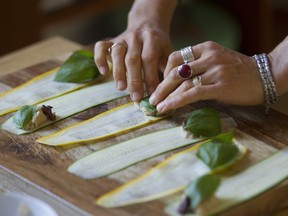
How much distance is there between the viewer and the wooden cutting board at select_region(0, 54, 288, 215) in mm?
1334

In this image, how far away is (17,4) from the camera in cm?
332

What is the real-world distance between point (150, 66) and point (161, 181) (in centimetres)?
47

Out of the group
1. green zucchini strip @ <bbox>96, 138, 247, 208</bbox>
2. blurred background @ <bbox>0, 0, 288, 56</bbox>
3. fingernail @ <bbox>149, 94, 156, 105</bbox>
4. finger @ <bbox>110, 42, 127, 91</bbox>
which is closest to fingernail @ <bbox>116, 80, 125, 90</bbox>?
finger @ <bbox>110, 42, 127, 91</bbox>

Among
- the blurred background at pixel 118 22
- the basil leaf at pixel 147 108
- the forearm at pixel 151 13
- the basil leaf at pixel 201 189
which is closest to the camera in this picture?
the basil leaf at pixel 201 189

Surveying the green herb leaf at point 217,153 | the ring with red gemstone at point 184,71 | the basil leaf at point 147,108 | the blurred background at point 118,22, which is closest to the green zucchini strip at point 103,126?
the basil leaf at point 147,108

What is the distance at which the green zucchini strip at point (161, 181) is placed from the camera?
134 centimetres

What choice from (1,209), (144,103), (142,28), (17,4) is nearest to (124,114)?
(144,103)

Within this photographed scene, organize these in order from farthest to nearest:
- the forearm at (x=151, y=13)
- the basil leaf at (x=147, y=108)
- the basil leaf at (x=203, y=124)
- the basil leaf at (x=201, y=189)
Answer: the forearm at (x=151, y=13), the basil leaf at (x=147, y=108), the basil leaf at (x=203, y=124), the basil leaf at (x=201, y=189)

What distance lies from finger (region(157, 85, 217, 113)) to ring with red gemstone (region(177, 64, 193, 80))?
4 centimetres

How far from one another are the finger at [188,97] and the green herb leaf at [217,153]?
17cm

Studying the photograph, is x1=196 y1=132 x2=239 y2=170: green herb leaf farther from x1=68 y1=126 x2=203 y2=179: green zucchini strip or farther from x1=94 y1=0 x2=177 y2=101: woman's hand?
x1=94 y1=0 x2=177 y2=101: woman's hand

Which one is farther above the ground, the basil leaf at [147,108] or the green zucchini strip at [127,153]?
the basil leaf at [147,108]

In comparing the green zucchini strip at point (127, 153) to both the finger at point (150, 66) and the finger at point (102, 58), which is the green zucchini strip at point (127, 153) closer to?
the finger at point (150, 66)

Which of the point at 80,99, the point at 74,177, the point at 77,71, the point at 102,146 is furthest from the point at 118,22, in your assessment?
the point at 74,177
